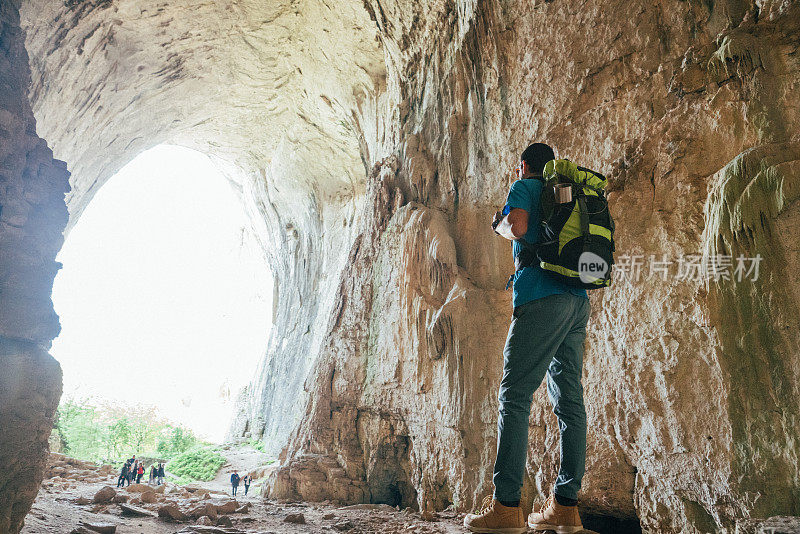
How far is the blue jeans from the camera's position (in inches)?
96.7

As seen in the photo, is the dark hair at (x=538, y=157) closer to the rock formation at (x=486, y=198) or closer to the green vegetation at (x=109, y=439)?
the rock formation at (x=486, y=198)

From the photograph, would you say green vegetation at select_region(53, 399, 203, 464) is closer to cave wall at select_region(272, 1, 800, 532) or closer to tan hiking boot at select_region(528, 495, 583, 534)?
cave wall at select_region(272, 1, 800, 532)

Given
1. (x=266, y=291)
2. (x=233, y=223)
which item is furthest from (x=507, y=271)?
(x=233, y=223)

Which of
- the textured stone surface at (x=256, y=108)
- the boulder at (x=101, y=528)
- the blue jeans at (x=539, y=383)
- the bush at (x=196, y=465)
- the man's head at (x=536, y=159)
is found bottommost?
the bush at (x=196, y=465)

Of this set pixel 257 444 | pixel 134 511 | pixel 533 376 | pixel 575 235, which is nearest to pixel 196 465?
pixel 257 444

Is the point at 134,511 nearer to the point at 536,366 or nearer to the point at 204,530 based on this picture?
the point at 204,530

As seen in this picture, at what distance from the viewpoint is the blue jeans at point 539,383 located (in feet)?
8.06

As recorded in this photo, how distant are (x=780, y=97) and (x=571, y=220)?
182 cm

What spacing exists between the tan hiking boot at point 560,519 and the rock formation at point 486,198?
943mm

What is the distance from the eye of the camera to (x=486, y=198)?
239 inches

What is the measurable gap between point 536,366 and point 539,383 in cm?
8

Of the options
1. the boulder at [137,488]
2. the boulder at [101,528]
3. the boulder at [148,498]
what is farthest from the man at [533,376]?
the boulder at [137,488]

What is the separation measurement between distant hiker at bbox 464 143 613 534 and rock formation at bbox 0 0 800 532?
3.23 feet

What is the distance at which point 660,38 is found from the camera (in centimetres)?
396
